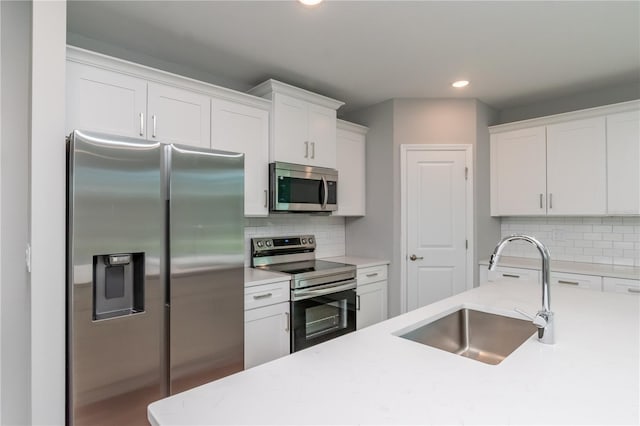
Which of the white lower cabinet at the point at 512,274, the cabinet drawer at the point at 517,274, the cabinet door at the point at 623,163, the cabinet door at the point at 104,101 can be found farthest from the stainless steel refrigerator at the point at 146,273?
the cabinet door at the point at 623,163

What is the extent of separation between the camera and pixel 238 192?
2084 mm

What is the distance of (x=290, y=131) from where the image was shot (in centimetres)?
294

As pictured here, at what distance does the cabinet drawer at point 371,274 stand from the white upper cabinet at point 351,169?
0.63 meters

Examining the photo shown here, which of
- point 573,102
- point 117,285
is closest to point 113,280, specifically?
point 117,285

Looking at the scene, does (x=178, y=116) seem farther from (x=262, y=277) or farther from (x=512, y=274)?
(x=512, y=274)

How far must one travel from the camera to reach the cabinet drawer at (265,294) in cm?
229

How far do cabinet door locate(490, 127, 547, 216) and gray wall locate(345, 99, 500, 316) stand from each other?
4.4 inches

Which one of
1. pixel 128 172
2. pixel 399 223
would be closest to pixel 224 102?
pixel 128 172

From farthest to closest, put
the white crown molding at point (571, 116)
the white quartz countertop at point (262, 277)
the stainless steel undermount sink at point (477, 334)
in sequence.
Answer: the white crown molding at point (571, 116), the white quartz countertop at point (262, 277), the stainless steel undermount sink at point (477, 334)

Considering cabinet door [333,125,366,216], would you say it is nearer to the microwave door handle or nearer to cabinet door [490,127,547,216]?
the microwave door handle

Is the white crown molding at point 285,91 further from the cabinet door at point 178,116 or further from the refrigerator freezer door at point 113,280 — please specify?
the refrigerator freezer door at point 113,280

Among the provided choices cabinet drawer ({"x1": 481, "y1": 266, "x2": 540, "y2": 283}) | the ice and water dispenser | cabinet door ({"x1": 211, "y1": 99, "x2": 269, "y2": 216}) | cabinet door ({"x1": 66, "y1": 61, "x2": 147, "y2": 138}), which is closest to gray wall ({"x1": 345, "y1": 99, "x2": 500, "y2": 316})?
cabinet drawer ({"x1": 481, "y1": 266, "x2": 540, "y2": 283})

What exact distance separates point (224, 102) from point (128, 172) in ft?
3.71

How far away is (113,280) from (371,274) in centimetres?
226
